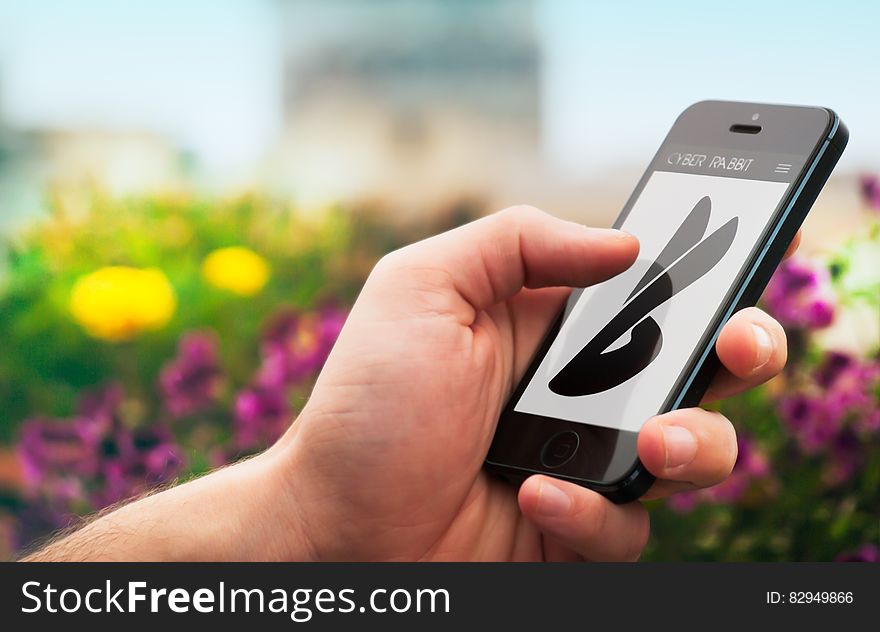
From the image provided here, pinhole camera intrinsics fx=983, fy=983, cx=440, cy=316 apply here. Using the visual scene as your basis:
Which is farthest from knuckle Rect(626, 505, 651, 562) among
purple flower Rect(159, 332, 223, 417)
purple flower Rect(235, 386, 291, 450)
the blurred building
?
the blurred building

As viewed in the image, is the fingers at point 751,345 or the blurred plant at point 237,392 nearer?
the fingers at point 751,345

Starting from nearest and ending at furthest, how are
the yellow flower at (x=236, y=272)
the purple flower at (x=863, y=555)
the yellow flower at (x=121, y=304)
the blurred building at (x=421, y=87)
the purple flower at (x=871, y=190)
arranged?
the purple flower at (x=863, y=555), the purple flower at (x=871, y=190), the yellow flower at (x=121, y=304), the yellow flower at (x=236, y=272), the blurred building at (x=421, y=87)

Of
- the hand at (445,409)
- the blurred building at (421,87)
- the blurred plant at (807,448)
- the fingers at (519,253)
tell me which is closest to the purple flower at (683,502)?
the blurred plant at (807,448)

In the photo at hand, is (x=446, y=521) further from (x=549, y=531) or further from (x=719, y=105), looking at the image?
(x=719, y=105)

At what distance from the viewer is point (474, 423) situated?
2.59ft

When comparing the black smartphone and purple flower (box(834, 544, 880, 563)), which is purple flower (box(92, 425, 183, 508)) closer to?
the black smartphone

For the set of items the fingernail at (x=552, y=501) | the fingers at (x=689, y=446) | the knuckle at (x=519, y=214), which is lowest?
the fingernail at (x=552, y=501)

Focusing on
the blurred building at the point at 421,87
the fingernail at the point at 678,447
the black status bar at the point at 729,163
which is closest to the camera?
the fingernail at the point at 678,447

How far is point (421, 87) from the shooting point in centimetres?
224

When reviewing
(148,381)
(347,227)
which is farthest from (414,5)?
(148,381)

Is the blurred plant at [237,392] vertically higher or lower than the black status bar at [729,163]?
lower

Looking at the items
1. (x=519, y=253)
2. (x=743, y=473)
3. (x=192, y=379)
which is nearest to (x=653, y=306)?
(x=519, y=253)

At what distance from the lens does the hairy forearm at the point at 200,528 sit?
0.78 m

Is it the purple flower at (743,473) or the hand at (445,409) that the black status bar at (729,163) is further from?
the purple flower at (743,473)
